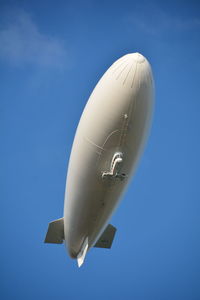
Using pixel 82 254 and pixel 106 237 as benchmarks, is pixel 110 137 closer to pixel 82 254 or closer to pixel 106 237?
pixel 82 254

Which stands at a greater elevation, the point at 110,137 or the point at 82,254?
the point at 110,137

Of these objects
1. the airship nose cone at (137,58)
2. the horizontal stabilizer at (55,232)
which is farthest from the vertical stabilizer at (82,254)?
the airship nose cone at (137,58)

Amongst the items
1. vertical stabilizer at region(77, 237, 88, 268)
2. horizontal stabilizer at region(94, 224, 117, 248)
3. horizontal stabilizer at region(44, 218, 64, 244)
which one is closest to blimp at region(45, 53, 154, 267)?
vertical stabilizer at region(77, 237, 88, 268)

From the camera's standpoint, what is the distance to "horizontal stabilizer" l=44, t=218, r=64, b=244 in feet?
66.9

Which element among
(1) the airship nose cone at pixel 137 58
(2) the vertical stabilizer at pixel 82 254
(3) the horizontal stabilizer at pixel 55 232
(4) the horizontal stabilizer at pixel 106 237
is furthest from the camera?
(4) the horizontal stabilizer at pixel 106 237

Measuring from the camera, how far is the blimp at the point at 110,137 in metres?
13.9

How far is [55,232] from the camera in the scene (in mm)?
20594

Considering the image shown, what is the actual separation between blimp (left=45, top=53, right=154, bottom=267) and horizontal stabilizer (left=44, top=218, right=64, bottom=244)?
162 inches

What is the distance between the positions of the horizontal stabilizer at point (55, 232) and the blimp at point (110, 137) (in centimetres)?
413

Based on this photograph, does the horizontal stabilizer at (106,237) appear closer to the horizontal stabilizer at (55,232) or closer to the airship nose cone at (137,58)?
the horizontal stabilizer at (55,232)

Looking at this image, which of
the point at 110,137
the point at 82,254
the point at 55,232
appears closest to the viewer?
the point at 110,137

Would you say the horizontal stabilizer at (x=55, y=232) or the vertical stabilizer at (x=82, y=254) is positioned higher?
the horizontal stabilizer at (x=55, y=232)

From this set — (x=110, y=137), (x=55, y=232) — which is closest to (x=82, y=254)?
(x=55, y=232)

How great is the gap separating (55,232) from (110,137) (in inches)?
330
